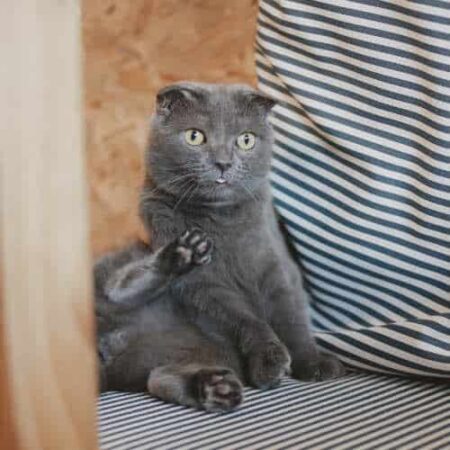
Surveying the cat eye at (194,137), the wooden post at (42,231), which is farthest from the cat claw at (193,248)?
the wooden post at (42,231)

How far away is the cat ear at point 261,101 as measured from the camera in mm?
1136

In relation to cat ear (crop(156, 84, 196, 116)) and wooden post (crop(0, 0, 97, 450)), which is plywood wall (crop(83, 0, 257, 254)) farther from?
wooden post (crop(0, 0, 97, 450))

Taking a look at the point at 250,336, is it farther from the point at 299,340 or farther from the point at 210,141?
the point at 210,141

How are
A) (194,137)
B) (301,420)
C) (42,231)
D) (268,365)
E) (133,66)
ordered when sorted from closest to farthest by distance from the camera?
(42,231) < (301,420) < (268,365) < (194,137) < (133,66)

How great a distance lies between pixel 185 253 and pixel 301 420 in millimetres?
281

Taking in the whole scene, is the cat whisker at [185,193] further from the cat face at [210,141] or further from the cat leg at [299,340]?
the cat leg at [299,340]

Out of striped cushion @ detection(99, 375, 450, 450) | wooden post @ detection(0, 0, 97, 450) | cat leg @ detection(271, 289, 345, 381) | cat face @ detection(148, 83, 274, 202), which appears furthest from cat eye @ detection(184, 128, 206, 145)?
wooden post @ detection(0, 0, 97, 450)

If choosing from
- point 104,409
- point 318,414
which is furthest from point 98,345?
point 318,414

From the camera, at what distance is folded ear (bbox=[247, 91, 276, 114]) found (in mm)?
1136

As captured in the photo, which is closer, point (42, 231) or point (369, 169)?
point (42, 231)

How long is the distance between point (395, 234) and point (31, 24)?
0.67 m

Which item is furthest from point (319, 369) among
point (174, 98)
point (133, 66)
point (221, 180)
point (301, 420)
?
point (133, 66)

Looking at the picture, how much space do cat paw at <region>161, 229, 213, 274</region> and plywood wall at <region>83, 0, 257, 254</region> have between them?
25cm

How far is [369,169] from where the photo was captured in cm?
107
